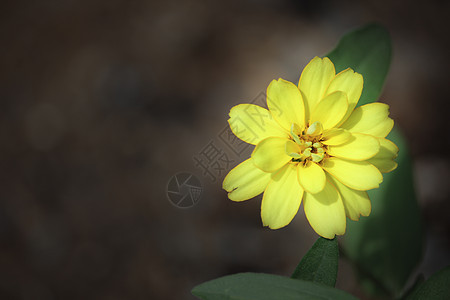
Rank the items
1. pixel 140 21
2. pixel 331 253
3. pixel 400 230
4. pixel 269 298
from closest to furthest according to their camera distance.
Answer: pixel 269 298 → pixel 331 253 → pixel 400 230 → pixel 140 21

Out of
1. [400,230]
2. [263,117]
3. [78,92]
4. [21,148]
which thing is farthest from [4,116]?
[400,230]

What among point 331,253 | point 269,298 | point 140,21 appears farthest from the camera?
point 140,21

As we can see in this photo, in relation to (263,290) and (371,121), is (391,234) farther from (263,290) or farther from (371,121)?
(263,290)

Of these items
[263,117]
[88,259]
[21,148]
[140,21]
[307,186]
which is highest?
[140,21]

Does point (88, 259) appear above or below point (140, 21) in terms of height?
below

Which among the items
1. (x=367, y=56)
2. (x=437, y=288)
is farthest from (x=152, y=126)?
(x=437, y=288)

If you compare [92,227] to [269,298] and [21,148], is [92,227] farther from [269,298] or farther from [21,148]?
Answer: [269,298]

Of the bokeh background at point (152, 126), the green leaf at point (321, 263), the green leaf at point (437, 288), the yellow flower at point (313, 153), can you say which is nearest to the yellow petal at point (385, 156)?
the yellow flower at point (313, 153)
